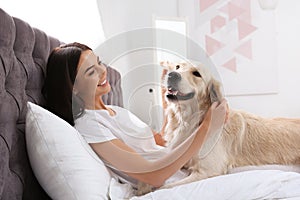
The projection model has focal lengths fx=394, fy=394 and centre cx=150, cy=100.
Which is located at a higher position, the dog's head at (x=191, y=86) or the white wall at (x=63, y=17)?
the white wall at (x=63, y=17)

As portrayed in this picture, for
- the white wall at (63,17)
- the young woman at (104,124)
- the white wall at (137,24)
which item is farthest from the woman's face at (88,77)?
the white wall at (63,17)

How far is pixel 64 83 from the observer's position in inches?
52.3

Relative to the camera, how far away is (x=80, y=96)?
4.40ft

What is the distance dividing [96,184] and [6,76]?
399 mm

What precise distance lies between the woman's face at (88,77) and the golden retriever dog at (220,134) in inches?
8.6

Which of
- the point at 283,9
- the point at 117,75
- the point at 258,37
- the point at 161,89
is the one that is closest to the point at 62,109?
the point at 117,75

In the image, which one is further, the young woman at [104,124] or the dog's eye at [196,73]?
the dog's eye at [196,73]

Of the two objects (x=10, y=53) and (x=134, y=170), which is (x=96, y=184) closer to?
(x=134, y=170)

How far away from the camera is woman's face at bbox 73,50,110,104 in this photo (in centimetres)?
132

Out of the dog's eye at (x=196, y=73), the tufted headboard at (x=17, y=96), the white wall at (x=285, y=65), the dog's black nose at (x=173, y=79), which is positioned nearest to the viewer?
the tufted headboard at (x=17, y=96)

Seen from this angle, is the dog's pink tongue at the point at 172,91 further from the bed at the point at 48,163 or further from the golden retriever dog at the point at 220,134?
the bed at the point at 48,163

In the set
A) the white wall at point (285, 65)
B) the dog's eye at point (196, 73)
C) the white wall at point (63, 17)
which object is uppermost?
the white wall at point (63, 17)

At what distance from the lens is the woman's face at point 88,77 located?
4.33ft

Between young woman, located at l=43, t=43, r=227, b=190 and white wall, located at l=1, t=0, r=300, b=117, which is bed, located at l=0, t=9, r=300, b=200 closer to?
young woman, located at l=43, t=43, r=227, b=190
